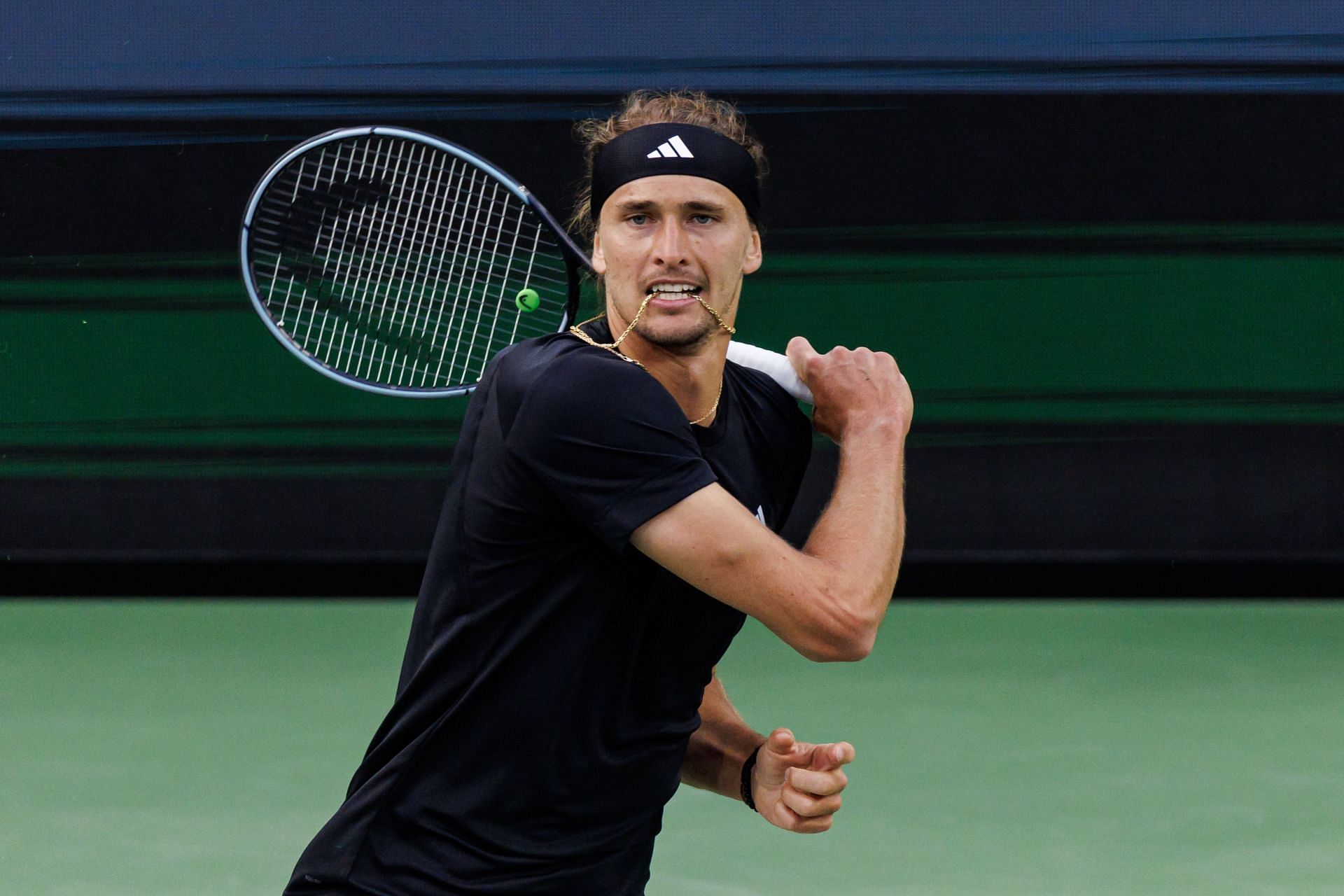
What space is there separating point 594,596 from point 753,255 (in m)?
0.48

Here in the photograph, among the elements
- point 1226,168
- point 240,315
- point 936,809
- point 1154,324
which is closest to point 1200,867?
point 936,809

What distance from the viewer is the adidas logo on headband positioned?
1777mm

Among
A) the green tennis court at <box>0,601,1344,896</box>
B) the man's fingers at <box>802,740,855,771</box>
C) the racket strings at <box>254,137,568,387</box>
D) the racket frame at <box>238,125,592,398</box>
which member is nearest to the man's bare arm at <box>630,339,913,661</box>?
the man's fingers at <box>802,740,855,771</box>

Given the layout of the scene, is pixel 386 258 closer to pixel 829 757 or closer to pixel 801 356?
pixel 801 356

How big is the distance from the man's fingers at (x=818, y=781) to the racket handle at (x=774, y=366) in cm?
40

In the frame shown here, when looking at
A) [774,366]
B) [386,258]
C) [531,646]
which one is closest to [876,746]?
[386,258]

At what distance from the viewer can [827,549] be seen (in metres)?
1.66

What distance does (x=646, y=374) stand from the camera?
162cm

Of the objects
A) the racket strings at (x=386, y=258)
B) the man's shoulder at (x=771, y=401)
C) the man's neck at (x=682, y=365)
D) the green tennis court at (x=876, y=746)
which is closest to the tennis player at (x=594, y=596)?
the man's neck at (x=682, y=365)

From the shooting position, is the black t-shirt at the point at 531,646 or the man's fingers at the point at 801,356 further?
the man's fingers at the point at 801,356

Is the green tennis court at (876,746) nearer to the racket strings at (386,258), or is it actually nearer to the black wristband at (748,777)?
the racket strings at (386,258)

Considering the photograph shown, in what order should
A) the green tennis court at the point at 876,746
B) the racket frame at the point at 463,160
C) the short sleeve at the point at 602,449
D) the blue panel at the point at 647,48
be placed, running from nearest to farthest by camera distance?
the short sleeve at the point at 602,449 < the racket frame at the point at 463,160 < the green tennis court at the point at 876,746 < the blue panel at the point at 647,48

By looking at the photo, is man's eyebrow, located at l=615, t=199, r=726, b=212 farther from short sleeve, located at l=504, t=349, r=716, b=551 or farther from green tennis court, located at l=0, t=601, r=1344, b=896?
green tennis court, located at l=0, t=601, r=1344, b=896

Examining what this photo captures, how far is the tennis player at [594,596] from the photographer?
1.57 meters
